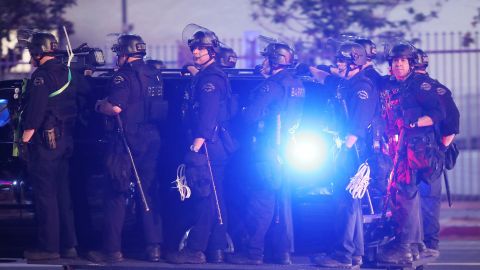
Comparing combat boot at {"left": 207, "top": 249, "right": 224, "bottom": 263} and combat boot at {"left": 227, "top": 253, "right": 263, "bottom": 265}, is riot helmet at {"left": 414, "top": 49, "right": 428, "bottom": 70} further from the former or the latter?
combat boot at {"left": 207, "top": 249, "right": 224, "bottom": 263}

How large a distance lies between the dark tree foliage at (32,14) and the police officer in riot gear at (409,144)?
29.9 ft

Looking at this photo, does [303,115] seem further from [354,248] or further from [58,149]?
[58,149]

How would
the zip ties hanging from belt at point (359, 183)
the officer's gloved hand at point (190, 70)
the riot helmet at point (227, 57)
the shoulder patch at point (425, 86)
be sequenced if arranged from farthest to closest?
1. the riot helmet at point (227, 57)
2. the officer's gloved hand at point (190, 70)
3. the shoulder patch at point (425, 86)
4. the zip ties hanging from belt at point (359, 183)

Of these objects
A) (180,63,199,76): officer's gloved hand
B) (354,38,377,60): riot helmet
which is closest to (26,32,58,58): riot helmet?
(180,63,199,76): officer's gloved hand

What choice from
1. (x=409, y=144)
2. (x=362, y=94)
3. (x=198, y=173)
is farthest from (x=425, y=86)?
(x=198, y=173)

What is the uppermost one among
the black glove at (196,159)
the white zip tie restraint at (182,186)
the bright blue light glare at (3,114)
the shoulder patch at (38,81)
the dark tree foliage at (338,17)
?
the dark tree foliage at (338,17)

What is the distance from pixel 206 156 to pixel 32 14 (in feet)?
30.7

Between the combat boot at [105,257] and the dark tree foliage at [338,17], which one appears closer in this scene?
the combat boot at [105,257]

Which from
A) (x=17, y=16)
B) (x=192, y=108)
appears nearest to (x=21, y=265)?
(x=192, y=108)

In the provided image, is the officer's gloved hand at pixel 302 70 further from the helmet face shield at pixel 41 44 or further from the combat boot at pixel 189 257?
the helmet face shield at pixel 41 44

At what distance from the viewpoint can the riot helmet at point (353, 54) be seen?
8.21 metres

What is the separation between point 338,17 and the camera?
1570 cm

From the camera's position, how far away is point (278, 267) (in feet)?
27.1

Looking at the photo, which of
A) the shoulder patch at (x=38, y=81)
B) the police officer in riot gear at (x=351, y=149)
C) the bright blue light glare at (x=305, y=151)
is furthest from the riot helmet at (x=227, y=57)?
the shoulder patch at (x=38, y=81)
